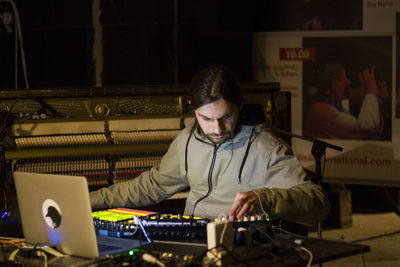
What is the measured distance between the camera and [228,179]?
3.36 metres

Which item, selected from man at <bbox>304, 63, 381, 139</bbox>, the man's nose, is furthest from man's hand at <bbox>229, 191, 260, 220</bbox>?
man at <bbox>304, 63, 381, 139</bbox>

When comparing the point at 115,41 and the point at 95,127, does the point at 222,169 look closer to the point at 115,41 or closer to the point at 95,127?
the point at 95,127

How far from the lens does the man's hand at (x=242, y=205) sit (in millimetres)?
2748

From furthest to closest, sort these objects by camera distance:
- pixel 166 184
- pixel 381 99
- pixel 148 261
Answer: pixel 381 99 < pixel 166 184 < pixel 148 261

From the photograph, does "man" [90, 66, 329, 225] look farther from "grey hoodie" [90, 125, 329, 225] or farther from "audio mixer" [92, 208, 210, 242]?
"audio mixer" [92, 208, 210, 242]

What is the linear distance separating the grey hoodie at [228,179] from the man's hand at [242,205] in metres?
0.09

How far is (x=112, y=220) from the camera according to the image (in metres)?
3.02

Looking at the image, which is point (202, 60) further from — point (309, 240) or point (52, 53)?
point (309, 240)

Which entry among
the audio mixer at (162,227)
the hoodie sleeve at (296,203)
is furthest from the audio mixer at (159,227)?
the hoodie sleeve at (296,203)

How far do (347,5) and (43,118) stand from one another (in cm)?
262

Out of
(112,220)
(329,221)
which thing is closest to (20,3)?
(112,220)

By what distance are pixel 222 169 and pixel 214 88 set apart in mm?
410

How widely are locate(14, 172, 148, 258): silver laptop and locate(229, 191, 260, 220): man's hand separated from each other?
1.18 ft

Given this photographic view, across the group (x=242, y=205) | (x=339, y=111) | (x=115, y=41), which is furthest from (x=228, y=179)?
(x=339, y=111)
